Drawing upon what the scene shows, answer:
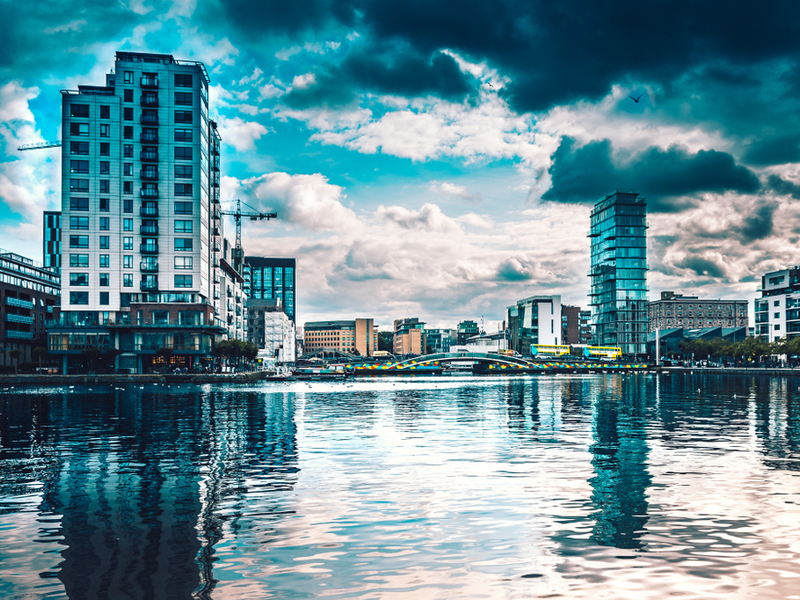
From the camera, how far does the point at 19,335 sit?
514ft

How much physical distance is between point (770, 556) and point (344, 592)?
10271 mm

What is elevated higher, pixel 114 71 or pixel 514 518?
pixel 114 71

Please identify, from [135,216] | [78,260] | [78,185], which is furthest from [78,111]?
[78,260]

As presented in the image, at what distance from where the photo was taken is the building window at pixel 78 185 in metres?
139

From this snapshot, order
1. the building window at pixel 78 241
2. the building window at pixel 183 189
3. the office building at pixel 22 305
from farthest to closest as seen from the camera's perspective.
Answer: the office building at pixel 22 305 < the building window at pixel 183 189 < the building window at pixel 78 241

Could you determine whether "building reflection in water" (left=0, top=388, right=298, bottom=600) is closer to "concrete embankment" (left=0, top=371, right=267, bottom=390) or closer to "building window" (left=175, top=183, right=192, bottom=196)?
"concrete embankment" (left=0, top=371, right=267, bottom=390)

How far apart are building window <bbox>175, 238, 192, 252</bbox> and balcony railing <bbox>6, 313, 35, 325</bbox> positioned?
45.1 m

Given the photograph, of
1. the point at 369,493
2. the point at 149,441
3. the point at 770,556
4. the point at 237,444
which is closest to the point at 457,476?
the point at 369,493

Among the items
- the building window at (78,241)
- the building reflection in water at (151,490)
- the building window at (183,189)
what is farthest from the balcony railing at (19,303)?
the building reflection in water at (151,490)

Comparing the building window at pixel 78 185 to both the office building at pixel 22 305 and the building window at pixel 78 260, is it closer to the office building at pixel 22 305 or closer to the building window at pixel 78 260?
the building window at pixel 78 260

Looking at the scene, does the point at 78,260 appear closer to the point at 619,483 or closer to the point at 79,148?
the point at 79,148

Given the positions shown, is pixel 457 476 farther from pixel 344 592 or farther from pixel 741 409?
pixel 741 409

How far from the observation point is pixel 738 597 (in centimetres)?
1322

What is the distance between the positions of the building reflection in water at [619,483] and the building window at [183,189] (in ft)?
388
